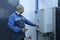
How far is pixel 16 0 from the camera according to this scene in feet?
15.4

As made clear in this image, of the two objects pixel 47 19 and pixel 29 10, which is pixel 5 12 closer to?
pixel 29 10

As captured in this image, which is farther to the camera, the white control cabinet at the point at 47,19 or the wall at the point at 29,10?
the wall at the point at 29,10

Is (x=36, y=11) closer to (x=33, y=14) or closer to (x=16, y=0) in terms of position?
(x=33, y=14)

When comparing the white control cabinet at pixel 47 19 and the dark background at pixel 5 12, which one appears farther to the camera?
the dark background at pixel 5 12

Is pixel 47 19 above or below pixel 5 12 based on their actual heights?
below

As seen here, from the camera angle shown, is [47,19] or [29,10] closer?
[47,19]

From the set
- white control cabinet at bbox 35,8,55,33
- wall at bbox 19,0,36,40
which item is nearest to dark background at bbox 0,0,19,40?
wall at bbox 19,0,36,40

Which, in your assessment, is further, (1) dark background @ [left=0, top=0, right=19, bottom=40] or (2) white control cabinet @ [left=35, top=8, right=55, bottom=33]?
(1) dark background @ [left=0, top=0, right=19, bottom=40]

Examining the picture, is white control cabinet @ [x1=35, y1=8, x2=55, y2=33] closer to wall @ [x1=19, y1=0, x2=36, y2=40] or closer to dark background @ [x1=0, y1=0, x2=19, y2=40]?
wall @ [x1=19, y1=0, x2=36, y2=40]

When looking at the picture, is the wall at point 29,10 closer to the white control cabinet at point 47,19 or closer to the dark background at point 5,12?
the dark background at point 5,12

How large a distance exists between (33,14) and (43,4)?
363 millimetres

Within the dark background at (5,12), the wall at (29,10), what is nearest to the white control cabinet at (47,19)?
the wall at (29,10)

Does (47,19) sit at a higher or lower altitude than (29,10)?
lower

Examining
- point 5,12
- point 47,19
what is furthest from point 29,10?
point 47,19
